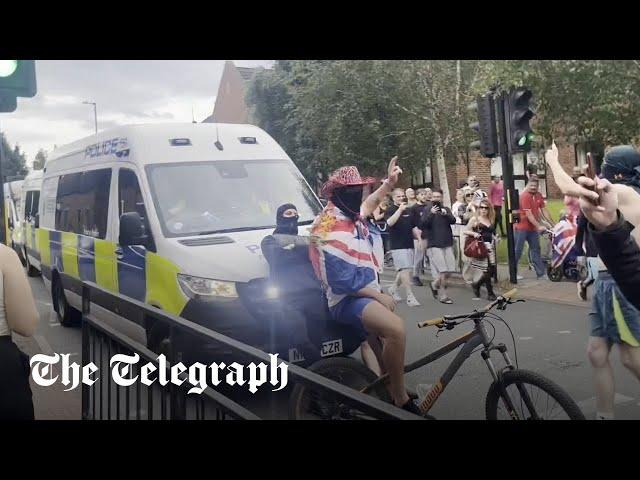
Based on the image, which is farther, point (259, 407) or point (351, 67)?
point (351, 67)

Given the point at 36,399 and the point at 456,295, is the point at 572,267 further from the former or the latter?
the point at 36,399

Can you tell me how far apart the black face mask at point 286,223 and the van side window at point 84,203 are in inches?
58.4

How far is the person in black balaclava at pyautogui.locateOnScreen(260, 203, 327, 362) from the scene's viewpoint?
3.19m

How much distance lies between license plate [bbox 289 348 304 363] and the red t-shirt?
203cm

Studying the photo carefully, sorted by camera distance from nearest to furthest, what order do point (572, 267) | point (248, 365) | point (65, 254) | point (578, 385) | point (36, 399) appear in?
point (248, 365), point (36, 399), point (578, 385), point (572, 267), point (65, 254)

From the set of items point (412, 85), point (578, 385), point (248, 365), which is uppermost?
point (412, 85)

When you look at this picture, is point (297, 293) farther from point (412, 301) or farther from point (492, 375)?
point (412, 301)

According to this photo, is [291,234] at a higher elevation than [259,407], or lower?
higher

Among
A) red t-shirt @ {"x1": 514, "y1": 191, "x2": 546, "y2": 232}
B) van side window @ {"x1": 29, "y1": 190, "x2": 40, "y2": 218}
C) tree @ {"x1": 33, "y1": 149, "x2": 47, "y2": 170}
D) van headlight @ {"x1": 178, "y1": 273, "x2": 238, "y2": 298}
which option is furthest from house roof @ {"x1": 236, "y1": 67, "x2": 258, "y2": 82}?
van side window @ {"x1": 29, "y1": 190, "x2": 40, "y2": 218}

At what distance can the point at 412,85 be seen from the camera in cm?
379

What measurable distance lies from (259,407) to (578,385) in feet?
6.31

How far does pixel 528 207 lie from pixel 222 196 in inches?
92.0
